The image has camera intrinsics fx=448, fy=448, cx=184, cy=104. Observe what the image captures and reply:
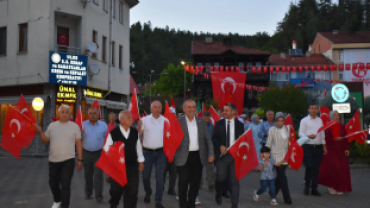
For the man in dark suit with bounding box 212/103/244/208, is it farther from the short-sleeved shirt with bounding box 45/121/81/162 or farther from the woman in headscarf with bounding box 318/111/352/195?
the woman in headscarf with bounding box 318/111/352/195

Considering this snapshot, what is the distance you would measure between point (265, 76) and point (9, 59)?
146ft

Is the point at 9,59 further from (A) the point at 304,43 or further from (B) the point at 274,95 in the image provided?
(A) the point at 304,43

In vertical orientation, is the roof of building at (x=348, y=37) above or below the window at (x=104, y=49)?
above

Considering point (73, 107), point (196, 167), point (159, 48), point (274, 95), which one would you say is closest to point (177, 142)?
point (196, 167)

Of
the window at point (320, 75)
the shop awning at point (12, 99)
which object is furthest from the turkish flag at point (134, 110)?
the window at point (320, 75)

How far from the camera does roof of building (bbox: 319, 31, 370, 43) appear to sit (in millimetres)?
66750

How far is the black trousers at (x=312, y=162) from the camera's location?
9.75 m

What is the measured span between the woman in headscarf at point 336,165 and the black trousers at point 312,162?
30cm

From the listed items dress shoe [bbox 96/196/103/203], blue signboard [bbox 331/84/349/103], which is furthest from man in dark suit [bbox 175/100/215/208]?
blue signboard [bbox 331/84/349/103]

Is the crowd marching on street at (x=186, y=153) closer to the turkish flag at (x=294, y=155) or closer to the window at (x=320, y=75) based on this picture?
the turkish flag at (x=294, y=155)

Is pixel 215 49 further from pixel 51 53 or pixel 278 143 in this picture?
pixel 278 143

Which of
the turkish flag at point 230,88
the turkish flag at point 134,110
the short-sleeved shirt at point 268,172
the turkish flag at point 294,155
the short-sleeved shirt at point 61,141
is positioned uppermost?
the turkish flag at point 230,88

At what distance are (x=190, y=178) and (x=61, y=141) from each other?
218 centimetres

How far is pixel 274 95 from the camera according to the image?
49125 millimetres
